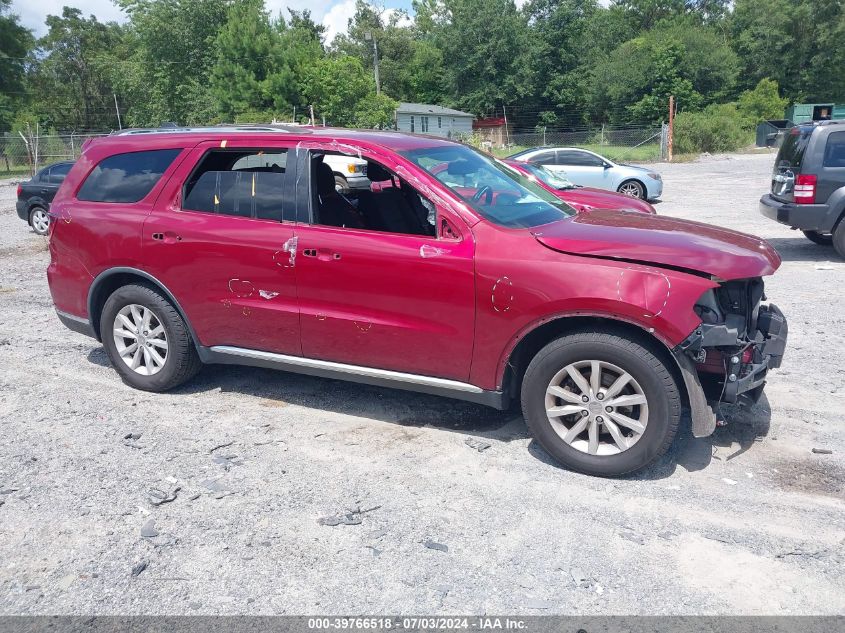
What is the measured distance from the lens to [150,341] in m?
5.38

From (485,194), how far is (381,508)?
208 cm

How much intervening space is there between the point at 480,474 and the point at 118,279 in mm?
3172

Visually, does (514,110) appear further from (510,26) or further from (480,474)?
(480,474)

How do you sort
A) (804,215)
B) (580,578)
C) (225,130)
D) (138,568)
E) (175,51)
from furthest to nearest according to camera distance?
(175,51) → (804,215) → (225,130) → (138,568) → (580,578)

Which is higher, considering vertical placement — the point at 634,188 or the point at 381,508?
the point at 634,188

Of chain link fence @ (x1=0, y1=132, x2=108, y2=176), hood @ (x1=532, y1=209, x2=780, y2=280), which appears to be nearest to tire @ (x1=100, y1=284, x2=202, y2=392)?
hood @ (x1=532, y1=209, x2=780, y2=280)

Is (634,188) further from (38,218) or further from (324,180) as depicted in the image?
(324,180)

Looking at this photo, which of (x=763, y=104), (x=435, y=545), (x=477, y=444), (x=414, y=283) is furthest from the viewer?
(x=763, y=104)

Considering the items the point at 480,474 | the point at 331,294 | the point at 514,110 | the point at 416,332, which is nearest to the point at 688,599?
the point at 480,474

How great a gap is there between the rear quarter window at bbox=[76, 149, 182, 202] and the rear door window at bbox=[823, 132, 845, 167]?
851 centimetres

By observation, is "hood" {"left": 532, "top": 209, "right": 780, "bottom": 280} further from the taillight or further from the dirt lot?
the taillight

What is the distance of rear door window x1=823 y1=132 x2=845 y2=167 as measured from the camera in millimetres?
9539

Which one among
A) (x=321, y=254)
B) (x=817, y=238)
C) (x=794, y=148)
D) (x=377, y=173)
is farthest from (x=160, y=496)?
(x=817, y=238)

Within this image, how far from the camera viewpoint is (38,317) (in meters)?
7.94
